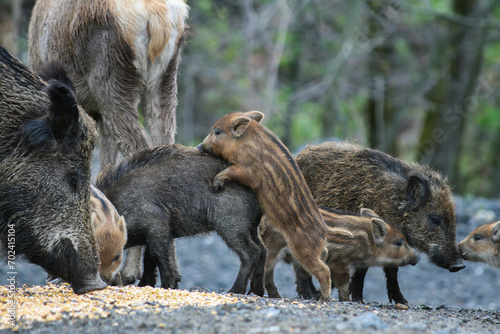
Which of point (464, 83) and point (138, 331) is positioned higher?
point (464, 83)

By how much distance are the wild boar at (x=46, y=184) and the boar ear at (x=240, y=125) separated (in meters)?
1.38

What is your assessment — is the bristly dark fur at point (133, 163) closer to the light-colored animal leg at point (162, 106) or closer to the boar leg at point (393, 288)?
the light-colored animal leg at point (162, 106)

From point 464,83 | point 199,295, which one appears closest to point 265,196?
point 199,295

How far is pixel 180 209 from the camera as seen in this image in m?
5.92

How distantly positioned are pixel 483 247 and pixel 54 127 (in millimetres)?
4416

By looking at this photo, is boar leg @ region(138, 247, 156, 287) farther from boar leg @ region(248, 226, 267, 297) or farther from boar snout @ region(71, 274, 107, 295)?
boar snout @ region(71, 274, 107, 295)

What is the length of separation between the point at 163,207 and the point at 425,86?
42.3ft

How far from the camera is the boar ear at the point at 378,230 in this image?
6250 mm

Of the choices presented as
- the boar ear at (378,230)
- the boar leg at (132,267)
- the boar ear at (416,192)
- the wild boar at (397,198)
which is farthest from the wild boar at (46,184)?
the boar ear at (416,192)

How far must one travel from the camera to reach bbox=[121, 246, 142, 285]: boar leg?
6.51 m

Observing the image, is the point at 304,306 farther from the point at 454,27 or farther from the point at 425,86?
the point at 425,86

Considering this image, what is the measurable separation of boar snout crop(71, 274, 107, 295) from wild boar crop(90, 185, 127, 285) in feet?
1.07

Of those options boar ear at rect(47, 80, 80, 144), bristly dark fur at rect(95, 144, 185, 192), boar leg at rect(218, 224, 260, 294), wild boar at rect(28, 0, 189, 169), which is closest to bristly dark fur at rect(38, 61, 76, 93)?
boar ear at rect(47, 80, 80, 144)

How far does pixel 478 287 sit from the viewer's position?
10.2 meters
